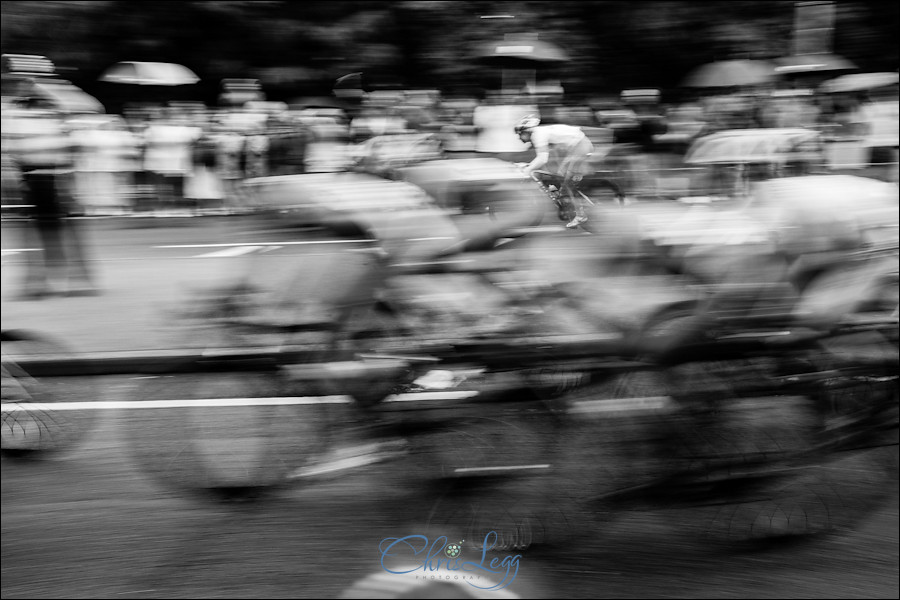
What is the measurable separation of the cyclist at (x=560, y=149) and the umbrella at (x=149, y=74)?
3.98 m

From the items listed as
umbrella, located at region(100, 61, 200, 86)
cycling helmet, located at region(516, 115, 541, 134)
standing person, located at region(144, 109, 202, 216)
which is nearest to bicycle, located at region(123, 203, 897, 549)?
cycling helmet, located at region(516, 115, 541, 134)

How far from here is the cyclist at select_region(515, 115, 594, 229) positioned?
3830mm

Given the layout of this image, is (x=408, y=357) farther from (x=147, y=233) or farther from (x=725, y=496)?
(x=147, y=233)

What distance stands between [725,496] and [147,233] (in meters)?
8.76

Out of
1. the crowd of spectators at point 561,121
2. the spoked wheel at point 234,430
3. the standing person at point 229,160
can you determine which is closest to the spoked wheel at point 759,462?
the crowd of spectators at point 561,121

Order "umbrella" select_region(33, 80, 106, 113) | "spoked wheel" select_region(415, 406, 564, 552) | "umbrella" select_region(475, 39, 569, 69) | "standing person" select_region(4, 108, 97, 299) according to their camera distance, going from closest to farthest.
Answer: "spoked wheel" select_region(415, 406, 564, 552), "umbrella" select_region(475, 39, 569, 69), "umbrella" select_region(33, 80, 106, 113), "standing person" select_region(4, 108, 97, 299)

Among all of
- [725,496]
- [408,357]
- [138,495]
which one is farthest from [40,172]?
[725,496]

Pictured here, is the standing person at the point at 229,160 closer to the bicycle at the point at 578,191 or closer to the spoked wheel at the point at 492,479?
the bicycle at the point at 578,191

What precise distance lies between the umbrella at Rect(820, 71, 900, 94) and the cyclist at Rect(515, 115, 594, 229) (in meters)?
1.62

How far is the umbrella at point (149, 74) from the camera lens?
761 cm

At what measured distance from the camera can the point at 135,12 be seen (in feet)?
26.4

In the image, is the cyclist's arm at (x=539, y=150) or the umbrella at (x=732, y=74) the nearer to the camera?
the cyclist's arm at (x=539, y=150)

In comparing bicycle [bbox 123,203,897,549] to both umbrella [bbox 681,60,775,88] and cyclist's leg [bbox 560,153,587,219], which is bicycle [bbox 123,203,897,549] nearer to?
cyclist's leg [bbox 560,153,587,219]

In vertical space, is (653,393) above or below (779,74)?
below
